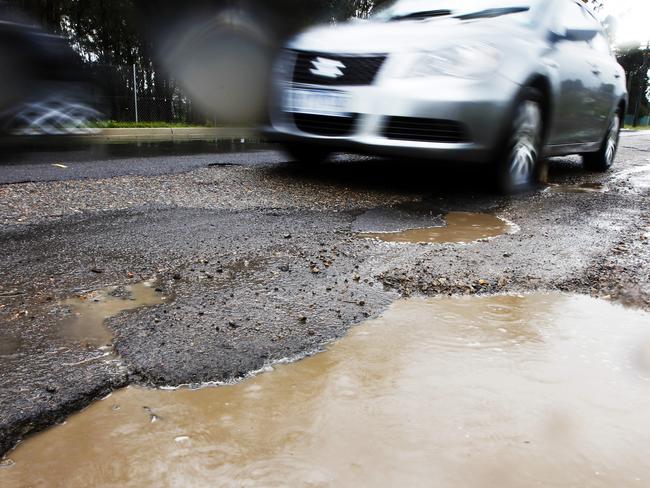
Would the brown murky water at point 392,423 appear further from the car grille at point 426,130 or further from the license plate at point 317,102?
the license plate at point 317,102

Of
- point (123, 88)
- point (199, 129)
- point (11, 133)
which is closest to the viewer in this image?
point (11, 133)

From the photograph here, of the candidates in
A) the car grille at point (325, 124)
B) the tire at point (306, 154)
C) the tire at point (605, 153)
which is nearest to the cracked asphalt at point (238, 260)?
the tire at point (306, 154)

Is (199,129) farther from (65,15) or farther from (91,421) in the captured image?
(91,421)

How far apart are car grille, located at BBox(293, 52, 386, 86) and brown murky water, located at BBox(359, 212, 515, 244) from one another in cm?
124

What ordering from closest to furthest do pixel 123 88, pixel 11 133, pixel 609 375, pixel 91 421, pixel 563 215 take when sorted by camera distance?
pixel 91 421 → pixel 609 375 → pixel 563 215 → pixel 11 133 → pixel 123 88

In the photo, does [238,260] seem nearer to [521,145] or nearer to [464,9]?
[521,145]

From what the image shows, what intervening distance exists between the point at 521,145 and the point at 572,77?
926 mm

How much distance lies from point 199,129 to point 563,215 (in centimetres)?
1072

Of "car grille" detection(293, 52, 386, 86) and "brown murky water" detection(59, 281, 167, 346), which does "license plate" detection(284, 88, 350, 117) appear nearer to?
"car grille" detection(293, 52, 386, 86)

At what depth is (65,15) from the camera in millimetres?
13891

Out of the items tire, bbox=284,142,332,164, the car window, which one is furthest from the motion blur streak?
the car window

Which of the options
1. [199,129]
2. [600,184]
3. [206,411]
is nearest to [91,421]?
[206,411]

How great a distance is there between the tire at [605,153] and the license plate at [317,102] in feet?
11.9

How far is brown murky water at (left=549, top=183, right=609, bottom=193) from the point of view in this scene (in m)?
5.21
